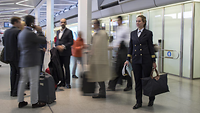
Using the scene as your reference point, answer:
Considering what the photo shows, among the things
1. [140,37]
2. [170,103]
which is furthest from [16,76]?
[170,103]

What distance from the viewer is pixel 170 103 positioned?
13.3 ft

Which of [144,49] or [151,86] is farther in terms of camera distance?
[144,49]

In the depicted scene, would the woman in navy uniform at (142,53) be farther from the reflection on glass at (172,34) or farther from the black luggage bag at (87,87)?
the reflection on glass at (172,34)

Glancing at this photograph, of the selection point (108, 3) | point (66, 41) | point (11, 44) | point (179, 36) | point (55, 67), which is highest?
point (108, 3)

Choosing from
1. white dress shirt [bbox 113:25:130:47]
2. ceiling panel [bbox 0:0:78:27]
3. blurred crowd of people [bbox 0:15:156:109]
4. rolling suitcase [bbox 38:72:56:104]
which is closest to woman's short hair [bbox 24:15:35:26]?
blurred crowd of people [bbox 0:15:156:109]

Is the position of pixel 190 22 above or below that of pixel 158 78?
above

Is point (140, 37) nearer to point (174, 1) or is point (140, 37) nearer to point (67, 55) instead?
point (67, 55)

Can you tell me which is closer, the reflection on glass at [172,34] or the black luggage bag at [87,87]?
the black luggage bag at [87,87]

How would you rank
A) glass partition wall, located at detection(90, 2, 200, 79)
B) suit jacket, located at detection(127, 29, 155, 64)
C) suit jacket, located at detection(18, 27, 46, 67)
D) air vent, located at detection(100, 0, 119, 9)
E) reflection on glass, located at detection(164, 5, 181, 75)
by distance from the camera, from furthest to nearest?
air vent, located at detection(100, 0, 119, 9), reflection on glass, located at detection(164, 5, 181, 75), glass partition wall, located at detection(90, 2, 200, 79), suit jacket, located at detection(127, 29, 155, 64), suit jacket, located at detection(18, 27, 46, 67)

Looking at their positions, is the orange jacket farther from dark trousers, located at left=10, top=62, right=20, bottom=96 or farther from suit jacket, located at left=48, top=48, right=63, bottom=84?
dark trousers, located at left=10, top=62, right=20, bottom=96

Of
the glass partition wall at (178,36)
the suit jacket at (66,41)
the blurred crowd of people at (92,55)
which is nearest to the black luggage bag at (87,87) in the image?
the blurred crowd of people at (92,55)

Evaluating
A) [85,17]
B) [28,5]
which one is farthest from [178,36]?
[28,5]

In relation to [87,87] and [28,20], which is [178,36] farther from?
[28,20]

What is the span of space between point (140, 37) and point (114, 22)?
8.41 metres
